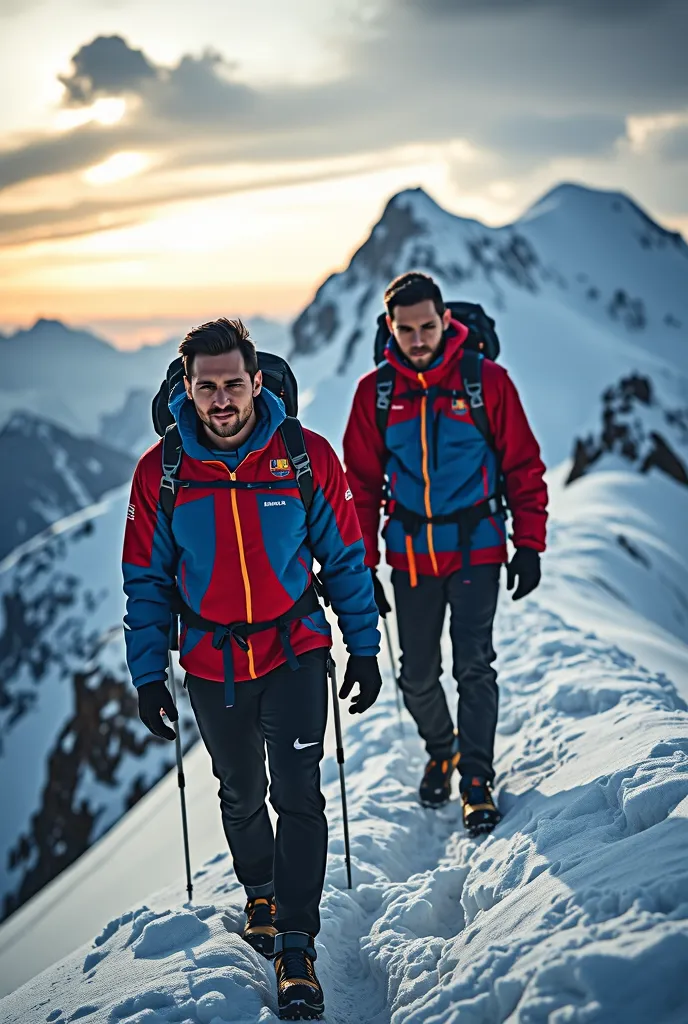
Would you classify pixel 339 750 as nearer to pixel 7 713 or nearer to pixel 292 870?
pixel 292 870

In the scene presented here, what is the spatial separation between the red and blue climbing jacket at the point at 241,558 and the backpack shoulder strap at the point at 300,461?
4cm

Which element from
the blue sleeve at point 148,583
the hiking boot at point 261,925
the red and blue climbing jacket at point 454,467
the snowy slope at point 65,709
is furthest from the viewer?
the snowy slope at point 65,709

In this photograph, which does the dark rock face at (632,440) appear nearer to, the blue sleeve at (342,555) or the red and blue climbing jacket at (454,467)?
the red and blue climbing jacket at (454,467)

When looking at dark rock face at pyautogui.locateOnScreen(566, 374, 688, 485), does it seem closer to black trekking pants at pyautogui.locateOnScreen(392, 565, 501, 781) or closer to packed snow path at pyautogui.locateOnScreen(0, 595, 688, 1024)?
packed snow path at pyautogui.locateOnScreen(0, 595, 688, 1024)

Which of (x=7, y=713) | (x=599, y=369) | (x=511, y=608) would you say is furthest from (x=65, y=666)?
(x=511, y=608)

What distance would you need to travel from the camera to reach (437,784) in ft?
19.9

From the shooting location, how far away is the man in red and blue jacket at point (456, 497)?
5332 mm

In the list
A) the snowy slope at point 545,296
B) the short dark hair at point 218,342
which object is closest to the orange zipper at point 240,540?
the short dark hair at point 218,342

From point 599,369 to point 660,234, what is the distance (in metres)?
105

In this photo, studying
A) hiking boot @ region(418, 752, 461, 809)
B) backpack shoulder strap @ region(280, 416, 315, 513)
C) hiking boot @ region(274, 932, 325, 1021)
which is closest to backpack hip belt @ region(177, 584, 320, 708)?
backpack shoulder strap @ region(280, 416, 315, 513)

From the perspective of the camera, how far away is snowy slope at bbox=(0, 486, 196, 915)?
5559 cm

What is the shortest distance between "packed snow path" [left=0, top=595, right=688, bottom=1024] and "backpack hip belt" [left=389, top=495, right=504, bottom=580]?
60.0 inches

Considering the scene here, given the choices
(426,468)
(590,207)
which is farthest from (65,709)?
(590,207)

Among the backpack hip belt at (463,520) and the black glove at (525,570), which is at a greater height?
the backpack hip belt at (463,520)
